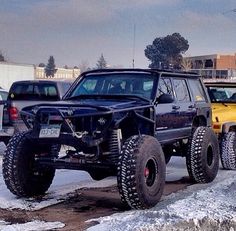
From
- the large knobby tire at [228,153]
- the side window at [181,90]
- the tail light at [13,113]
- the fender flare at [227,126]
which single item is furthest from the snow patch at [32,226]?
the tail light at [13,113]

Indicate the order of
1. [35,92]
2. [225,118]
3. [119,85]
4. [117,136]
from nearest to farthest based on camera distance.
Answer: [117,136], [119,85], [225,118], [35,92]

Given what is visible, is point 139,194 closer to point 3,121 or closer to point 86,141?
point 86,141

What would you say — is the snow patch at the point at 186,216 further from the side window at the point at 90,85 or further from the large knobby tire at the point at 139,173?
the side window at the point at 90,85

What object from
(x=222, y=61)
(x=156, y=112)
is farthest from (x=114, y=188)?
(x=222, y=61)

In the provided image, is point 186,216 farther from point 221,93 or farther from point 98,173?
point 221,93

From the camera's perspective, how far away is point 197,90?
10359 mm

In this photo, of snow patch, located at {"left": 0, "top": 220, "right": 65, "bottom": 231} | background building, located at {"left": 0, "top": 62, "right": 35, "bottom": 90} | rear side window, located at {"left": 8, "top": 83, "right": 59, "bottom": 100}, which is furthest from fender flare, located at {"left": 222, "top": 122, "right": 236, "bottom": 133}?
background building, located at {"left": 0, "top": 62, "right": 35, "bottom": 90}

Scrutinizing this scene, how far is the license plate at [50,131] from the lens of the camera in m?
7.35

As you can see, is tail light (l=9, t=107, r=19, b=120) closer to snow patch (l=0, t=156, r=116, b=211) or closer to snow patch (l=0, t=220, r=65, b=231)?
snow patch (l=0, t=156, r=116, b=211)

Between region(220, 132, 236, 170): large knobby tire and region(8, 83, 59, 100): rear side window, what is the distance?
4.70 meters

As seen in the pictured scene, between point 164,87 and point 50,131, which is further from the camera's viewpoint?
point 164,87

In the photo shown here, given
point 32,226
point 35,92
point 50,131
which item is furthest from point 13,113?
point 32,226

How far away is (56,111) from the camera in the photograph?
7.34 meters

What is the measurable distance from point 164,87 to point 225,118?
10.0ft
